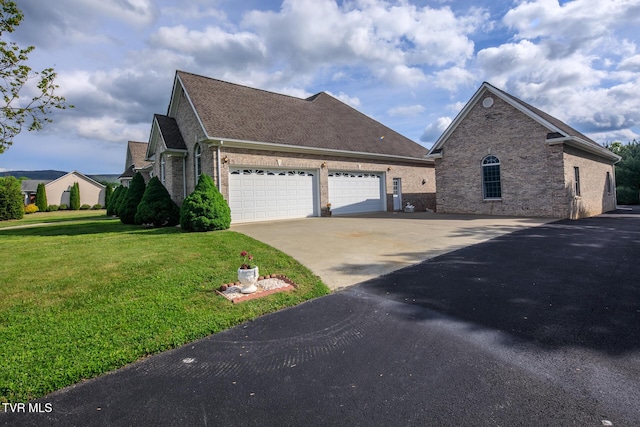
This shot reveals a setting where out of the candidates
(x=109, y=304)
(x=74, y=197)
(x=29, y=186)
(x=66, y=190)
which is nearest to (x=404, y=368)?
(x=109, y=304)

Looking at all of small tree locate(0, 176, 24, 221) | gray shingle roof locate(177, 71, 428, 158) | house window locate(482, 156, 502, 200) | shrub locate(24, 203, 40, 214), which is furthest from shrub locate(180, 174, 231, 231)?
shrub locate(24, 203, 40, 214)

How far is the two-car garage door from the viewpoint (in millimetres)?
14414

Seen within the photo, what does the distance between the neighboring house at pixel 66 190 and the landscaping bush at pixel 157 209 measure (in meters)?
39.2

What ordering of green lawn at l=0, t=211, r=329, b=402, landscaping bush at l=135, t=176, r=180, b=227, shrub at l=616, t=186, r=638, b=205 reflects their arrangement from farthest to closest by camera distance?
shrub at l=616, t=186, r=638, b=205
landscaping bush at l=135, t=176, r=180, b=227
green lawn at l=0, t=211, r=329, b=402

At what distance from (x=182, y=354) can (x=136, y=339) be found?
0.66m

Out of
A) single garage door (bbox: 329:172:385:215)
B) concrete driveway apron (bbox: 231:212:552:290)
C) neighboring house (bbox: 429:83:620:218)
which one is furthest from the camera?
single garage door (bbox: 329:172:385:215)

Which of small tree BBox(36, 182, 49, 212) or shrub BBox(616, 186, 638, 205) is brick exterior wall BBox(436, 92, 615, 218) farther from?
small tree BBox(36, 182, 49, 212)

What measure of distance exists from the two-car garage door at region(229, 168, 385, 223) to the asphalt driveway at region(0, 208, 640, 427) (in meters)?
10.3

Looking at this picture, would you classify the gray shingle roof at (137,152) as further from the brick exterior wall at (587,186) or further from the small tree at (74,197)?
the brick exterior wall at (587,186)

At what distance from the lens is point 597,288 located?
15.8ft

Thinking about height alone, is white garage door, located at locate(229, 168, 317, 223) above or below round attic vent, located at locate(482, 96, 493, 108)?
below

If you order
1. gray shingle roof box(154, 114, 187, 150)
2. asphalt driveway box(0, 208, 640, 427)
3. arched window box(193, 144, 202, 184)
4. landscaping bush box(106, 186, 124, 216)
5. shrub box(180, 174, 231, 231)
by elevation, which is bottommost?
asphalt driveway box(0, 208, 640, 427)

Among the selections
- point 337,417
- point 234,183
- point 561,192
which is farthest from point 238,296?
point 561,192

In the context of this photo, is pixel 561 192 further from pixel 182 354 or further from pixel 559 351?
pixel 182 354
